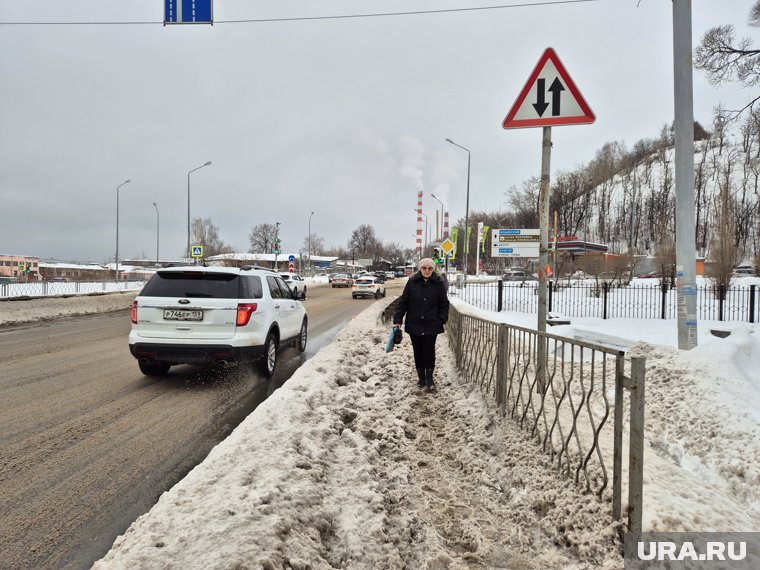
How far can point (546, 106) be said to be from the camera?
15.1 ft

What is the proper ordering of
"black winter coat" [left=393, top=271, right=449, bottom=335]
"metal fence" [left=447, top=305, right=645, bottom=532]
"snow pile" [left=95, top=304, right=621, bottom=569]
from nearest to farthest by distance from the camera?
"snow pile" [left=95, top=304, right=621, bottom=569] → "metal fence" [left=447, top=305, right=645, bottom=532] → "black winter coat" [left=393, top=271, right=449, bottom=335]

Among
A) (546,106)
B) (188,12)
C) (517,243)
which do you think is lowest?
(517,243)

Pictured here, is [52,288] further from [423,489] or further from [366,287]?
[423,489]

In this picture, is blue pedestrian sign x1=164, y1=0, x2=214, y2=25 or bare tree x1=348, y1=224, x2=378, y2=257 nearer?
blue pedestrian sign x1=164, y1=0, x2=214, y2=25

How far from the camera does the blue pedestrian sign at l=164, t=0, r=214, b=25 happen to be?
294 inches

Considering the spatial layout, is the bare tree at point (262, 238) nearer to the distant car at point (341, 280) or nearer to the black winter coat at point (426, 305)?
the distant car at point (341, 280)

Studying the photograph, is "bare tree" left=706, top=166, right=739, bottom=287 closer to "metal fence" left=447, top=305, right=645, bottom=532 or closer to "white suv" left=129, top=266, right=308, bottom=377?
"metal fence" left=447, top=305, right=645, bottom=532

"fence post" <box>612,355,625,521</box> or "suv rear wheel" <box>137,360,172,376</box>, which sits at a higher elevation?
"fence post" <box>612,355,625,521</box>

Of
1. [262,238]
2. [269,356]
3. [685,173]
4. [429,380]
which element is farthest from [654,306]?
[262,238]

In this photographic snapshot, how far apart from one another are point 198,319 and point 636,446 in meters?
5.42

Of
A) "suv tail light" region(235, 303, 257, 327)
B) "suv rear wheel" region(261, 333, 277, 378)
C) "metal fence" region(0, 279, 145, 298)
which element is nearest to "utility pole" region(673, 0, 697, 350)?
"suv rear wheel" region(261, 333, 277, 378)

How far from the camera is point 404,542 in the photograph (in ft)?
8.05

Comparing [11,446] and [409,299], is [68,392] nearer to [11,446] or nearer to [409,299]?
[11,446]

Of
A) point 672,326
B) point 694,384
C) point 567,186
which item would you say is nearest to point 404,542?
point 694,384
